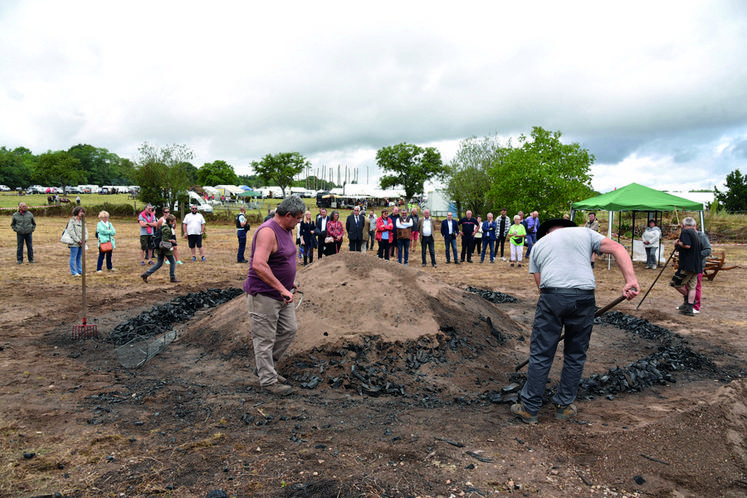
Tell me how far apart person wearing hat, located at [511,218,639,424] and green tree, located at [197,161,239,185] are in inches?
3559

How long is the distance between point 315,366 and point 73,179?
78.3 m

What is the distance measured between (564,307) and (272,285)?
2.78 metres

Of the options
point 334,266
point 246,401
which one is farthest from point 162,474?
point 334,266

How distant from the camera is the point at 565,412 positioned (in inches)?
165

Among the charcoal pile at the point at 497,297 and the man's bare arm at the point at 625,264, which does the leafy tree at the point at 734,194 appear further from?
the man's bare arm at the point at 625,264

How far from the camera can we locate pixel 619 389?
5.07m

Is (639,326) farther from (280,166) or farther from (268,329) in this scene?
(280,166)

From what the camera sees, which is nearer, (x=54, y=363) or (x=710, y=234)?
(x=54, y=363)

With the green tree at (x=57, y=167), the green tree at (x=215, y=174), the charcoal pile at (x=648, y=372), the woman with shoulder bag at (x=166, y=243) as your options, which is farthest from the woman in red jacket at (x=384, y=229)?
the green tree at (x=215, y=174)

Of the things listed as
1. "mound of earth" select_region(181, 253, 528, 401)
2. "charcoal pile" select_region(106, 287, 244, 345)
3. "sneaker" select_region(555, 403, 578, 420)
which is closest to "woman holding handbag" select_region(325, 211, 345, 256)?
"charcoal pile" select_region(106, 287, 244, 345)

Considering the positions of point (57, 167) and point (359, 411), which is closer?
point (359, 411)

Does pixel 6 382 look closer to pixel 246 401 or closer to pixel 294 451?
pixel 246 401

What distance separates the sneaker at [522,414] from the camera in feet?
13.5

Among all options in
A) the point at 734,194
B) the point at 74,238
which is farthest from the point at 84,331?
the point at 734,194
